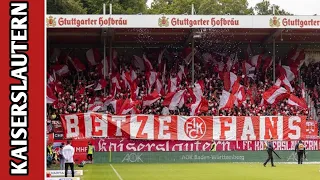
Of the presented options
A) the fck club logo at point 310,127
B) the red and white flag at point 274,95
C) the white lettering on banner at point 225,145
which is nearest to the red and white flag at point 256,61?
the red and white flag at point 274,95

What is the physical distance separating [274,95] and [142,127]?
1050 centimetres

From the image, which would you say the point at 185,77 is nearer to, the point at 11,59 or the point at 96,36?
the point at 96,36

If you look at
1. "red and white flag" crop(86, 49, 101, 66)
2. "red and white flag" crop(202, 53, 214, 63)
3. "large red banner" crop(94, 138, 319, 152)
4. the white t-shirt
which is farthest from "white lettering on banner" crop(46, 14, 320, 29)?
the white t-shirt

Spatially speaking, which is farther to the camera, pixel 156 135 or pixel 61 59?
pixel 61 59

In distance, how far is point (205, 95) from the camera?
154ft

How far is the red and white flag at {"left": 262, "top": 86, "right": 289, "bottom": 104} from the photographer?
46000mm

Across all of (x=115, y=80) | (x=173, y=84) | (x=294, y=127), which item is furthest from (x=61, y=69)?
(x=294, y=127)

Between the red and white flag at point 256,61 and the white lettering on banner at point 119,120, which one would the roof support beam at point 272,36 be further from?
the white lettering on banner at point 119,120

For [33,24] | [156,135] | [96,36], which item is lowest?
[156,135]

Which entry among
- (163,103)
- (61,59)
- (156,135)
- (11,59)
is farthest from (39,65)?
(61,59)

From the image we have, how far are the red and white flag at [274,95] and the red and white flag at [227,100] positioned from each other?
2.42 m

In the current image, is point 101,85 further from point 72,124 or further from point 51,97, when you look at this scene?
point 72,124

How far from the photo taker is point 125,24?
141 feet

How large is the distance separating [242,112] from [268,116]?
2.71 m
